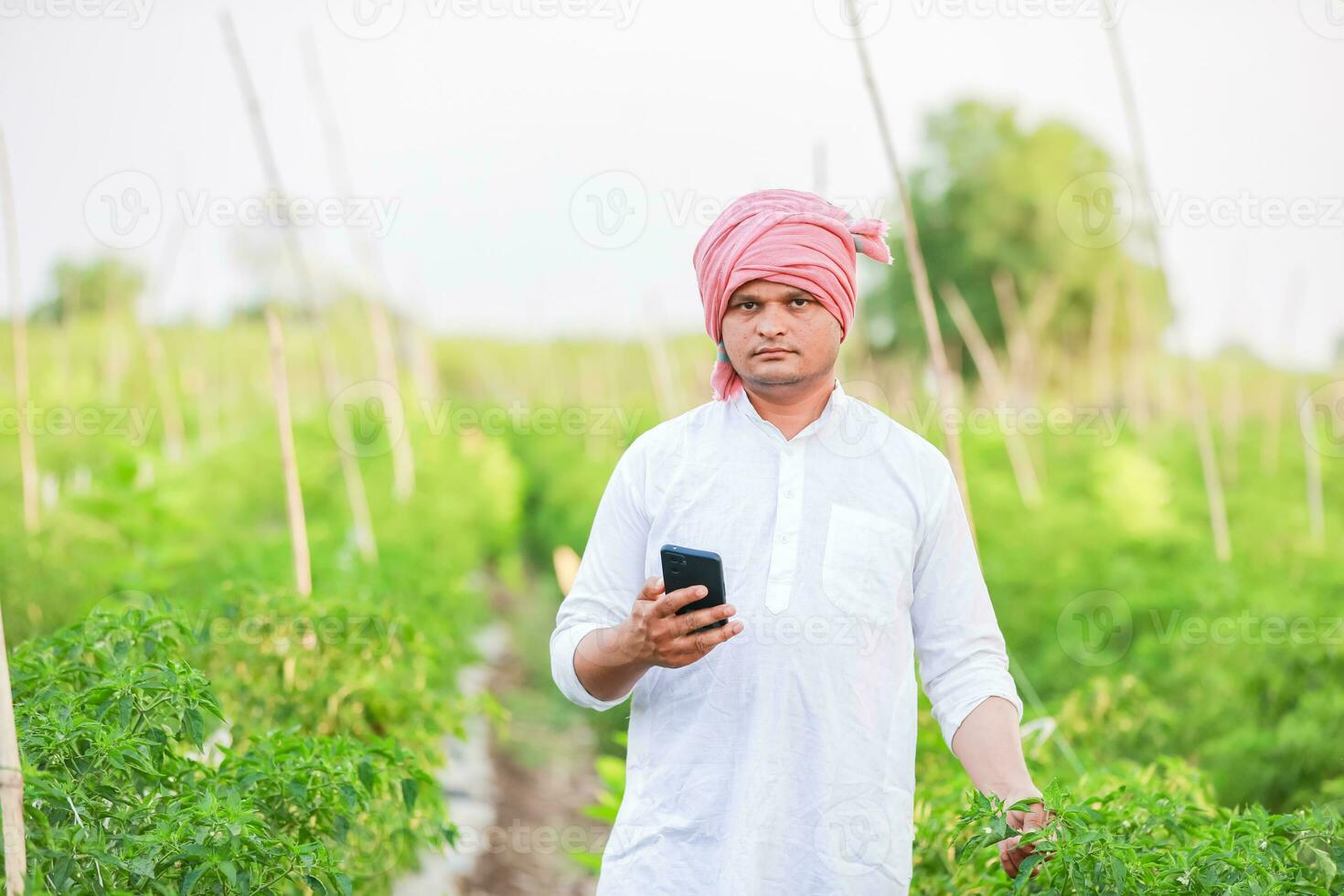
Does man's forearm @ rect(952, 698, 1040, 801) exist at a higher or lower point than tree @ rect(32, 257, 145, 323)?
lower

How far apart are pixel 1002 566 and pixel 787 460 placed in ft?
20.3

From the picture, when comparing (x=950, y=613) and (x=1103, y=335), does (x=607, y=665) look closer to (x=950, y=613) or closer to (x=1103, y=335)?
(x=950, y=613)

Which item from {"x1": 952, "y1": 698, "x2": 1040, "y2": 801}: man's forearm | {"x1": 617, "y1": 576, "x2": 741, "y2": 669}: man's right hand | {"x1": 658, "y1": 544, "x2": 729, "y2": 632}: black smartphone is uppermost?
{"x1": 658, "y1": 544, "x2": 729, "y2": 632}: black smartphone

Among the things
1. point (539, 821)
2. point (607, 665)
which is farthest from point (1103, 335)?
point (607, 665)

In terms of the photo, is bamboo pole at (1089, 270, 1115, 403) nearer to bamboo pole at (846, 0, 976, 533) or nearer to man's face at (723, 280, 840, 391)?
bamboo pole at (846, 0, 976, 533)

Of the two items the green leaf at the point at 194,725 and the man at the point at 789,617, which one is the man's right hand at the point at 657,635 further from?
the green leaf at the point at 194,725

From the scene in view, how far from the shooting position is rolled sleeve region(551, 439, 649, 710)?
1.84 m

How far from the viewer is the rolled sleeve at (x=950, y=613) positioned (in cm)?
186

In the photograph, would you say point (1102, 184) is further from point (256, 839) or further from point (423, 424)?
point (256, 839)

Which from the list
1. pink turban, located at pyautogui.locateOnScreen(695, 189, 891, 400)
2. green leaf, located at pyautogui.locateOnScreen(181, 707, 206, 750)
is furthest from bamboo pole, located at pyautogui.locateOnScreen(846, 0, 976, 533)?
green leaf, located at pyautogui.locateOnScreen(181, 707, 206, 750)

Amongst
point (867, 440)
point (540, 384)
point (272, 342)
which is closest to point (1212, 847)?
point (867, 440)

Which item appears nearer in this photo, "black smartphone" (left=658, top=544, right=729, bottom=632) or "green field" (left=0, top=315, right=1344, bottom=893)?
"black smartphone" (left=658, top=544, right=729, bottom=632)

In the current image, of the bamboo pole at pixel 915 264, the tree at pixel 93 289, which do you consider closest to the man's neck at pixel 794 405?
the bamboo pole at pixel 915 264

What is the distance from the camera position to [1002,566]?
7.69 metres
